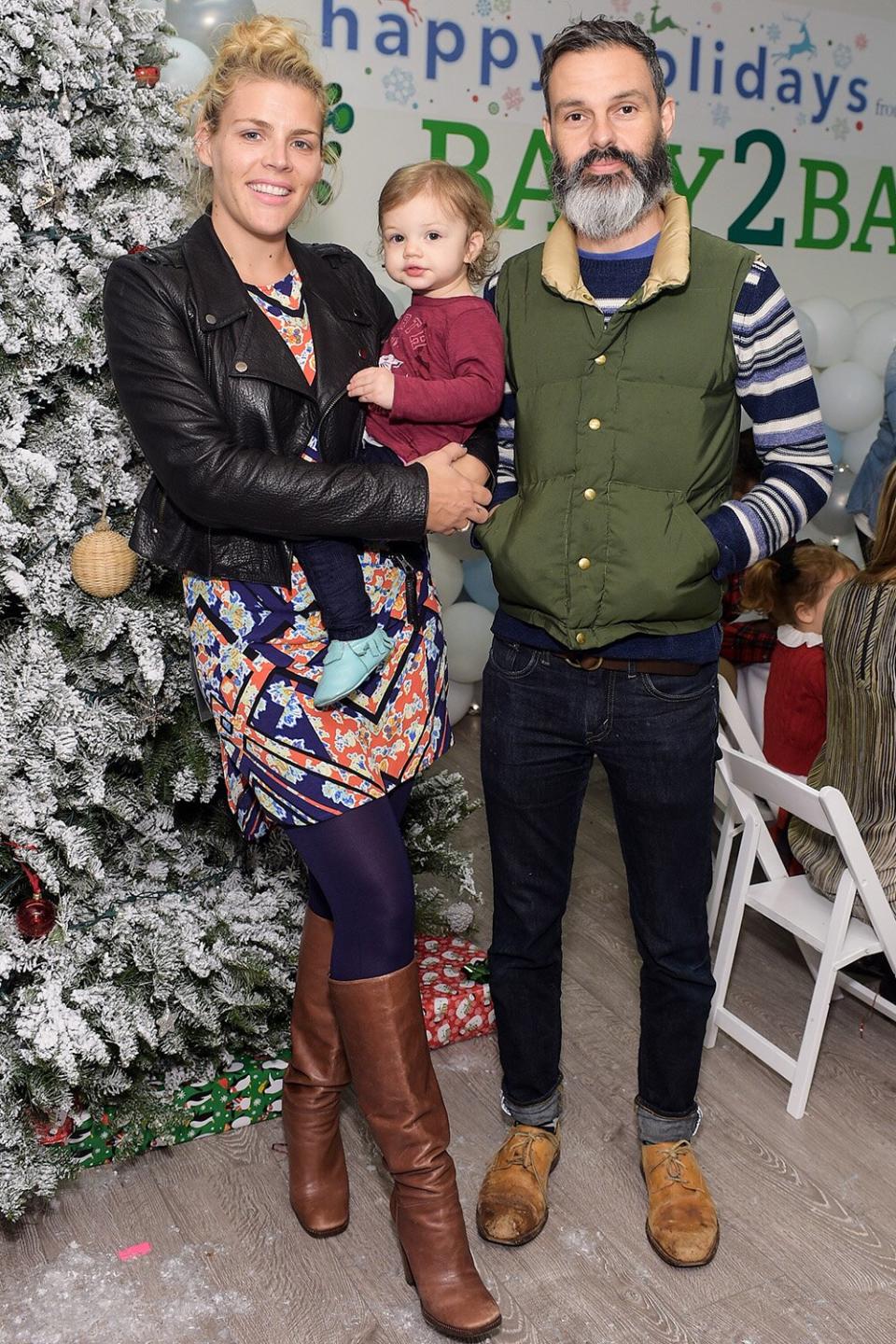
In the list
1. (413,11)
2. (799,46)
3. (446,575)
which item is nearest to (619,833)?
(446,575)

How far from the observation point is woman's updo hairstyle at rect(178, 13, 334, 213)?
1.97 metres

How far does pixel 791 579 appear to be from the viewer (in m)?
3.35

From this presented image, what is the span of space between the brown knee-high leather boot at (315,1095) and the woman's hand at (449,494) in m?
0.76

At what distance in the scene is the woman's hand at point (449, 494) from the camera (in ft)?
6.70

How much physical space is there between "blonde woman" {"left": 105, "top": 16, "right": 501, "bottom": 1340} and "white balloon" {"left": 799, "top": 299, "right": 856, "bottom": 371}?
3407 millimetres

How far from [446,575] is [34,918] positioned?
2582mm

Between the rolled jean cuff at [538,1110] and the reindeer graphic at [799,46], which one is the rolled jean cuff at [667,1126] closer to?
the rolled jean cuff at [538,1110]

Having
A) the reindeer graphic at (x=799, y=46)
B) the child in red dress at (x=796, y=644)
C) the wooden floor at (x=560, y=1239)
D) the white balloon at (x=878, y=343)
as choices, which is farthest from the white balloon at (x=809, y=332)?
the wooden floor at (x=560, y=1239)

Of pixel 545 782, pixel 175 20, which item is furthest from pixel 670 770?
pixel 175 20

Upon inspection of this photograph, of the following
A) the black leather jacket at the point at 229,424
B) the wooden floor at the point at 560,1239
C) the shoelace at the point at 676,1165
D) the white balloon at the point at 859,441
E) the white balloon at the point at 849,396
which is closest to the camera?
the black leather jacket at the point at 229,424

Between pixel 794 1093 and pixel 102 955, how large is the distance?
1.43 meters

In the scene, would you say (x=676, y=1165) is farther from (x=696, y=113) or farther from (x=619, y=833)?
(x=696, y=113)

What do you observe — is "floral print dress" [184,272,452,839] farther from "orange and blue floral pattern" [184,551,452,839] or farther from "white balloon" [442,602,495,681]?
"white balloon" [442,602,495,681]

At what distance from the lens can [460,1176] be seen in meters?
2.52
